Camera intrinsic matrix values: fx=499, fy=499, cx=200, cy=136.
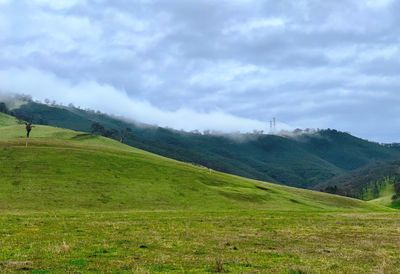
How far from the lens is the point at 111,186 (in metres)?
95.1

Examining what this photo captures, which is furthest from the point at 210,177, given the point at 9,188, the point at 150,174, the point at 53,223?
the point at 53,223

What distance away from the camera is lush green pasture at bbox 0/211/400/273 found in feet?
76.6

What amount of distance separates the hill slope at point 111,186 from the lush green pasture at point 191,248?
35.6 meters

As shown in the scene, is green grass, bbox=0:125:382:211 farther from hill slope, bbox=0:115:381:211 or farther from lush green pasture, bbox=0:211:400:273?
lush green pasture, bbox=0:211:400:273

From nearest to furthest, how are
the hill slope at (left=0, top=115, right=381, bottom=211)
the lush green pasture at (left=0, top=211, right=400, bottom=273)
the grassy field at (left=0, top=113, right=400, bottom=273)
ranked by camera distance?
the lush green pasture at (left=0, top=211, right=400, bottom=273)
the grassy field at (left=0, top=113, right=400, bottom=273)
the hill slope at (left=0, top=115, right=381, bottom=211)

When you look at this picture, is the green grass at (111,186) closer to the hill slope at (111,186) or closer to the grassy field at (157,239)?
the hill slope at (111,186)

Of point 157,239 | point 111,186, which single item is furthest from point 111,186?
point 157,239

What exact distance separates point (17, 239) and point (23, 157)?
80744 mm

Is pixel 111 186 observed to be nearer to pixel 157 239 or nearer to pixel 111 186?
pixel 111 186

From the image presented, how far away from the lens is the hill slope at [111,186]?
81.3 metres

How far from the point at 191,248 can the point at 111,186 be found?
220ft

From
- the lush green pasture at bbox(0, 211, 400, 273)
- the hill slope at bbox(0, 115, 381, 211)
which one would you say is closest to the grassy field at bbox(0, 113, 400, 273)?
the lush green pasture at bbox(0, 211, 400, 273)

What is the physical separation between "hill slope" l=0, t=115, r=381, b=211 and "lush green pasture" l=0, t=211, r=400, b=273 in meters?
35.6

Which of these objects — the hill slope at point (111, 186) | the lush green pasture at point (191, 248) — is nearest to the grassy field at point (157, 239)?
the lush green pasture at point (191, 248)
